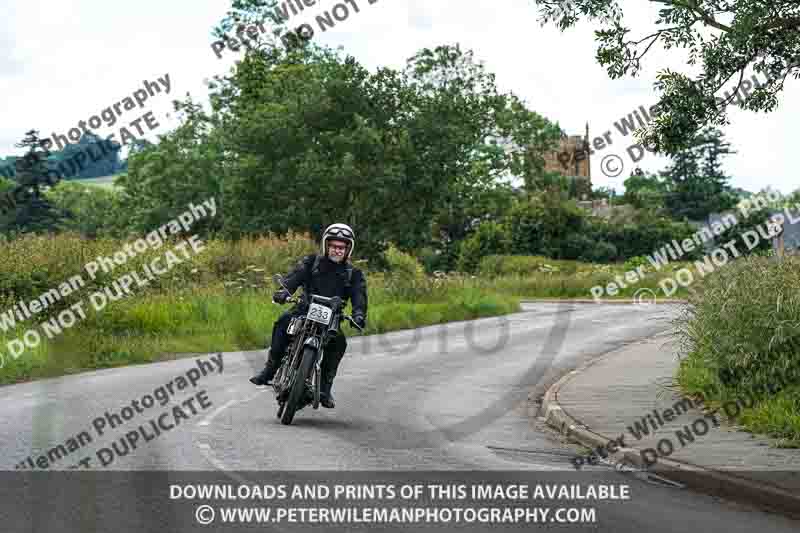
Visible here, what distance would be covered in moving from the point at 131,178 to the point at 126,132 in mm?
54001

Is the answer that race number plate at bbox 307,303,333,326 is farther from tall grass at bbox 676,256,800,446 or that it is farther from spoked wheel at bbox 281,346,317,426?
tall grass at bbox 676,256,800,446

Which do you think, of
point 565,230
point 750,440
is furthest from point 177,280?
point 565,230

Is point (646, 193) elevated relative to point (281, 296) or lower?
elevated

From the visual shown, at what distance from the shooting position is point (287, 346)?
12.8 metres

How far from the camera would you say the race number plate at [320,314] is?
12.2 m

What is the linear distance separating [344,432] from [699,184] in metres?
93.4

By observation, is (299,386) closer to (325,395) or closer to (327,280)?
(325,395)

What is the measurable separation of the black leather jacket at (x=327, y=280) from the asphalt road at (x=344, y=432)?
4.71 ft

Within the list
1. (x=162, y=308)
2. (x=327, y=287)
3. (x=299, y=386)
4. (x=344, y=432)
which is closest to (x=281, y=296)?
(x=327, y=287)

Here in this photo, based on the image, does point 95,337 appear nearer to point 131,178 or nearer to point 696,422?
point 696,422

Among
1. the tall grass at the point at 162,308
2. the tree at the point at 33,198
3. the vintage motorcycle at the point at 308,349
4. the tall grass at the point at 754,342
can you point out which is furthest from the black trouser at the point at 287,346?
the tree at the point at 33,198

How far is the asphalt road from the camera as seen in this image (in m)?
8.23

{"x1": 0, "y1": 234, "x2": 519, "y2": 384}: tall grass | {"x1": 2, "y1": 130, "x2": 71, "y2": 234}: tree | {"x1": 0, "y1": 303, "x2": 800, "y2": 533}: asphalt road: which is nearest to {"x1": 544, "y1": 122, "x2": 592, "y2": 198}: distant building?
{"x1": 2, "y1": 130, "x2": 71, "y2": 234}: tree

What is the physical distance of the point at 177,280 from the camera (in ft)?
95.9
